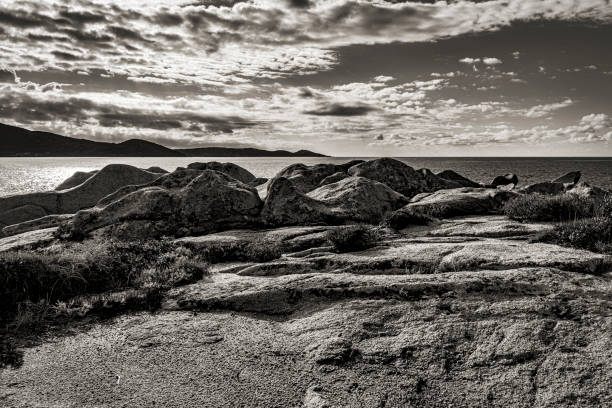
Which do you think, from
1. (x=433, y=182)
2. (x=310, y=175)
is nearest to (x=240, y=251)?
(x=310, y=175)

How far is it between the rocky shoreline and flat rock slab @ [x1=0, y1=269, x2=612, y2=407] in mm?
24

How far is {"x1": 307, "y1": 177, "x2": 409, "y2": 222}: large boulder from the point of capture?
15664 millimetres

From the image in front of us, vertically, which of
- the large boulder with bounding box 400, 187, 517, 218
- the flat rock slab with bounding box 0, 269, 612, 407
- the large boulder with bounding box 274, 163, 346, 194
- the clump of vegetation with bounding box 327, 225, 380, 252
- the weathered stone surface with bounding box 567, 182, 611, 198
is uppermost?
the large boulder with bounding box 274, 163, 346, 194

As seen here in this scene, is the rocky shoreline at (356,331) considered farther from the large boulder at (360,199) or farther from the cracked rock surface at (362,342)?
the large boulder at (360,199)

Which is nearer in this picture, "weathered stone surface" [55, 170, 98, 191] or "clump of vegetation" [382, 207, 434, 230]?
"clump of vegetation" [382, 207, 434, 230]

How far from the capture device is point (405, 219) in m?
13.5

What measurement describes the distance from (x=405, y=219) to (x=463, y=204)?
12.5ft

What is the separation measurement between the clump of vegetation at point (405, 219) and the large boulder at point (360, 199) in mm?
2051

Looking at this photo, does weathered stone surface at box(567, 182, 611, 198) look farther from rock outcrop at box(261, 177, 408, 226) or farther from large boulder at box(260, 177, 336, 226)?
large boulder at box(260, 177, 336, 226)

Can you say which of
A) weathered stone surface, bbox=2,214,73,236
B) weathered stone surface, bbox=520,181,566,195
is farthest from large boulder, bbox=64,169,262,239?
weathered stone surface, bbox=520,181,566,195

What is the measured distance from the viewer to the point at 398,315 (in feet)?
23.4

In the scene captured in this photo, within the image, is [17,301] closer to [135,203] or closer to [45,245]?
[45,245]

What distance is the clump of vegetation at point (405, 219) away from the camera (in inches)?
525

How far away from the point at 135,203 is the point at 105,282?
20.4 feet
